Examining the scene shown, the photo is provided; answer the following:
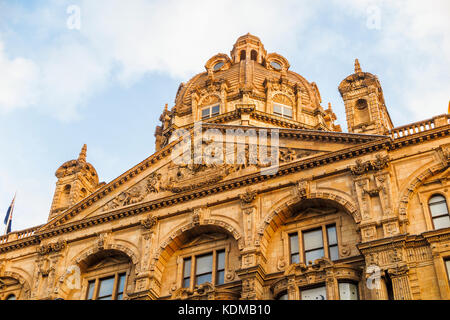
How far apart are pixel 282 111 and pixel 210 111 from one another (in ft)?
18.8

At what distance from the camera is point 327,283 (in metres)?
28.4

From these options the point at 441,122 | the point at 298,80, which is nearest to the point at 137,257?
the point at 441,122

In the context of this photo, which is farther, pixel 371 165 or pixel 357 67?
pixel 357 67

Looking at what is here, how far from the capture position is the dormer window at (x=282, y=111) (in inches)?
2045

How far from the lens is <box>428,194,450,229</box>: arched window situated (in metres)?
29.8

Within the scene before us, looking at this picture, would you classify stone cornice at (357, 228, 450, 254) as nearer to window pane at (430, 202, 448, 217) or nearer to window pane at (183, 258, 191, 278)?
window pane at (430, 202, 448, 217)

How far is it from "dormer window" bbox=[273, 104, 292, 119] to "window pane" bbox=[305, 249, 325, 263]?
21.2 metres

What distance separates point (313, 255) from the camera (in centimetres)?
3173

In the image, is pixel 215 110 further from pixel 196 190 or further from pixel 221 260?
pixel 221 260

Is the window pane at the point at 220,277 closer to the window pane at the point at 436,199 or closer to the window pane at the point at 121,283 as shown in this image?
the window pane at the point at 121,283

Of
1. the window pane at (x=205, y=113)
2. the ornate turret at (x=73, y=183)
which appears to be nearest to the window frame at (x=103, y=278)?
the ornate turret at (x=73, y=183)

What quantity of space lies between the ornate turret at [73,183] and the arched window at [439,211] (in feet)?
72.7

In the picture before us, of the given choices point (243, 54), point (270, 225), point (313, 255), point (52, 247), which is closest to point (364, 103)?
point (270, 225)

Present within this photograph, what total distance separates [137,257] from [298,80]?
1130 inches
